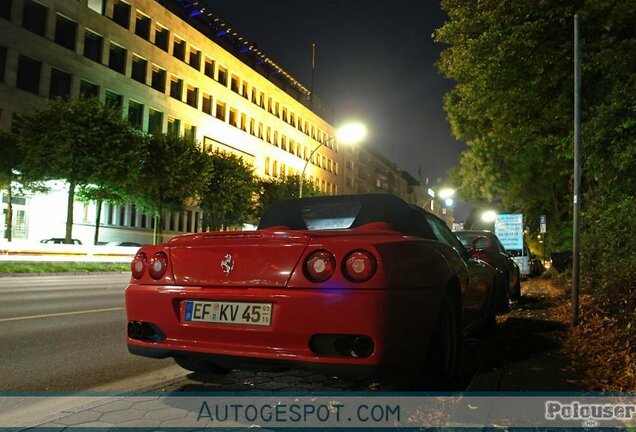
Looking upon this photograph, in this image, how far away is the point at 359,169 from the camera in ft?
297

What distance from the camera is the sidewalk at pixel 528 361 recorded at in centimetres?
387

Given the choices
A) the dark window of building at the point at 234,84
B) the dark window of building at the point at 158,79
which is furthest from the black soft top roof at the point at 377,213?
the dark window of building at the point at 234,84

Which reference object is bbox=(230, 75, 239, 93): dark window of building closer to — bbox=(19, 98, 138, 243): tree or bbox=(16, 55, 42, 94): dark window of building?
bbox=(16, 55, 42, 94): dark window of building

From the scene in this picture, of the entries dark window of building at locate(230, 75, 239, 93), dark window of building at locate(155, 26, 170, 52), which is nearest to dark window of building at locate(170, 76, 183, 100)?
dark window of building at locate(155, 26, 170, 52)

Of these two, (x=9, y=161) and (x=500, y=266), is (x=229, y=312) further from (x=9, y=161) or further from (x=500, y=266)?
(x=9, y=161)

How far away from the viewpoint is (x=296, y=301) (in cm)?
311

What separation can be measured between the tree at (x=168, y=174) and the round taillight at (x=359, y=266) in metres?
30.2

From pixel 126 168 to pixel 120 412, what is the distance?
85.7 feet

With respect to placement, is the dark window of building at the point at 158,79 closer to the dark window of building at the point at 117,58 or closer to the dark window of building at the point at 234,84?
the dark window of building at the point at 117,58

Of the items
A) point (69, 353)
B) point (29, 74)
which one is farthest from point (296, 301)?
point (29, 74)

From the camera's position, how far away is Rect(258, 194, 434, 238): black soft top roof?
4.44 metres

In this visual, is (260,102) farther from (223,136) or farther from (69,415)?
(69,415)

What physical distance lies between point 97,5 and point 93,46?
3.02 metres

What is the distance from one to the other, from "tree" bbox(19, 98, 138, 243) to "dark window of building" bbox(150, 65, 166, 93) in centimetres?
1683
